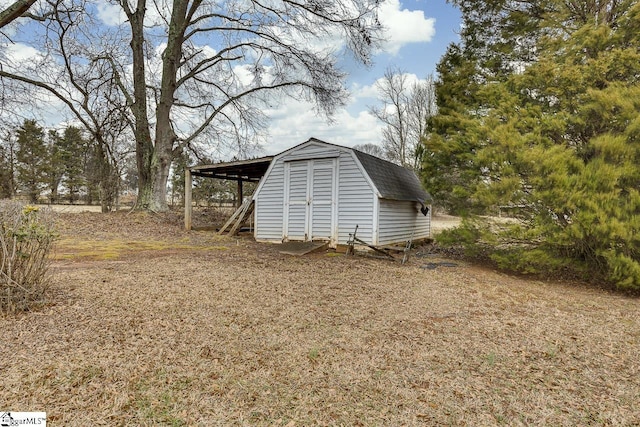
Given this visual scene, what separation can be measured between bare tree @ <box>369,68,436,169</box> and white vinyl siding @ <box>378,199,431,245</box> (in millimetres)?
11409

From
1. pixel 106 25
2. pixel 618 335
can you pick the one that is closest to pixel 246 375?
pixel 618 335

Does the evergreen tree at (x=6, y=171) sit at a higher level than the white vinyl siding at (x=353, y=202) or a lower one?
higher

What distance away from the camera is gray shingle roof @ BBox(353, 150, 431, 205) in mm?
8891

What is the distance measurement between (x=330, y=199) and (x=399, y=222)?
7.52 ft

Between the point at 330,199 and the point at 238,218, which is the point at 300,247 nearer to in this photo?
the point at 330,199

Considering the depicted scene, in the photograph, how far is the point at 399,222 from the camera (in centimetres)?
999

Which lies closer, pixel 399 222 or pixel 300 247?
pixel 300 247

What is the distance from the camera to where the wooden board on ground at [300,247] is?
8.17m

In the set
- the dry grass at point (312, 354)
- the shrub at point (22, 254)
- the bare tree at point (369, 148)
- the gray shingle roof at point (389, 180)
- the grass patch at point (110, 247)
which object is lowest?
the dry grass at point (312, 354)

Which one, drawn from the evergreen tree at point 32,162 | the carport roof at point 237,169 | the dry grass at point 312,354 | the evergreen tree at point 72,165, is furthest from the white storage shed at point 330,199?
the evergreen tree at point 72,165

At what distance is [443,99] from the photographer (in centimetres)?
866

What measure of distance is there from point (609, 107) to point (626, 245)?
2192 millimetres

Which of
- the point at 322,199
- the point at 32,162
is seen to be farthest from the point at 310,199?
the point at 32,162

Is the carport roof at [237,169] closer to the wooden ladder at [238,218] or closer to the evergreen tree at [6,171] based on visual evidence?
the wooden ladder at [238,218]
